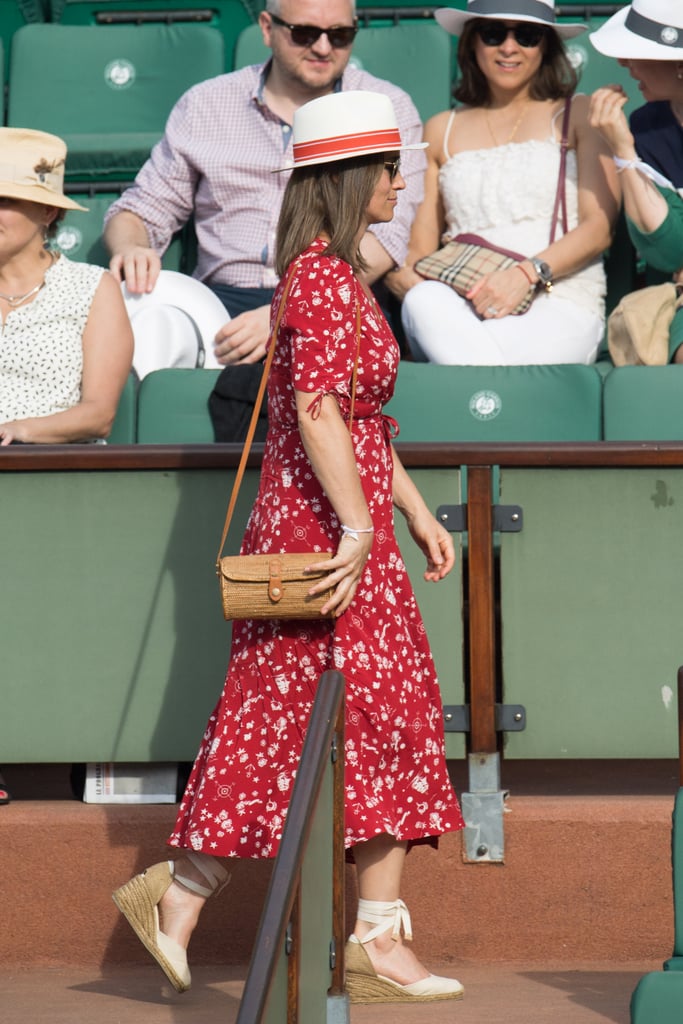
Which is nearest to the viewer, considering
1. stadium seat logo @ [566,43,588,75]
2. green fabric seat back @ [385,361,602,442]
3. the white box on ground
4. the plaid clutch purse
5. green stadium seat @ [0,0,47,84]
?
the white box on ground

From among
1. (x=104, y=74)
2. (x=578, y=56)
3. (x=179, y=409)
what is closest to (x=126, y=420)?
(x=179, y=409)

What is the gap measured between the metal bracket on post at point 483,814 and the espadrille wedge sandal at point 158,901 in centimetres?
62

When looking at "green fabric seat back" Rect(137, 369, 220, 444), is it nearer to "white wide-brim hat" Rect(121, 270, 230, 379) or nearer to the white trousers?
"white wide-brim hat" Rect(121, 270, 230, 379)

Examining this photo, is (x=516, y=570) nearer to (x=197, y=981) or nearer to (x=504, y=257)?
(x=197, y=981)

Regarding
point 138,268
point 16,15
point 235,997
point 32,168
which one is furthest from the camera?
point 16,15

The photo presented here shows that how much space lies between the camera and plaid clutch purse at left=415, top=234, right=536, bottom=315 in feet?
15.9

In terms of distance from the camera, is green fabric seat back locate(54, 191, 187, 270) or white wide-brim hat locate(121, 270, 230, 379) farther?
green fabric seat back locate(54, 191, 187, 270)

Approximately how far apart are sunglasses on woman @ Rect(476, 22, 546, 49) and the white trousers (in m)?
0.80

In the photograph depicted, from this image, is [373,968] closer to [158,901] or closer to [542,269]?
[158,901]

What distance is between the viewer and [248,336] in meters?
4.60

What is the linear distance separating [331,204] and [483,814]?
4.47ft

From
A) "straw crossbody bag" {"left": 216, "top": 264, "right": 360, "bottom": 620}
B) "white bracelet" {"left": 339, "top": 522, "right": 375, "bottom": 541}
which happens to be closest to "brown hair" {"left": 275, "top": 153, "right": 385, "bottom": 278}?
"straw crossbody bag" {"left": 216, "top": 264, "right": 360, "bottom": 620}

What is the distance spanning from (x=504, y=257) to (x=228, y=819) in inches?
91.7

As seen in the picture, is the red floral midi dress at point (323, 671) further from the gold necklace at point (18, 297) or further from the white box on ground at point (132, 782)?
the gold necklace at point (18, 297)
